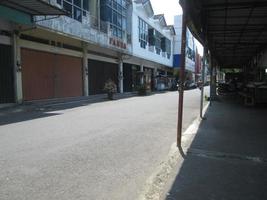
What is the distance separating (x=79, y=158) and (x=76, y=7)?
20795 millimetres

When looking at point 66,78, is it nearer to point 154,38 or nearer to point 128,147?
point 128,147

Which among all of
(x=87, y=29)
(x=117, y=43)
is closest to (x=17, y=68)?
(x=87, y=29)

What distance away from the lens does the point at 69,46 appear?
2698 cm

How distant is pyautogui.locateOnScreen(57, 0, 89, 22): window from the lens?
24484mm

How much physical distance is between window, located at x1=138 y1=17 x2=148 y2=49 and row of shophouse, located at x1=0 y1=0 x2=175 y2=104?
12 cm

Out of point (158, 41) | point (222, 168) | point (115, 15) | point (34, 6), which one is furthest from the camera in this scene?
point (158, 41)

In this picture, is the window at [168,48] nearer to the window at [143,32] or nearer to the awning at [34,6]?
the window at [143,32]

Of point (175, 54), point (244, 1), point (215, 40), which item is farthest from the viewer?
point (175, 54)

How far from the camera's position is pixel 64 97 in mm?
26484

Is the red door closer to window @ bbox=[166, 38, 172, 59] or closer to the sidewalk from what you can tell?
the sidewalk

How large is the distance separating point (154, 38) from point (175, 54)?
651 inches

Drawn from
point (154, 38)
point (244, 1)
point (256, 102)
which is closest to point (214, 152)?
point (244, 1)

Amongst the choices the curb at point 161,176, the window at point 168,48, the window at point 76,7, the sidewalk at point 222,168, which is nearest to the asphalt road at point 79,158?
the curb at point 161,176

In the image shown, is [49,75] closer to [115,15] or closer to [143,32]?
[115,15]
